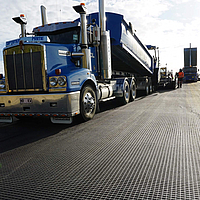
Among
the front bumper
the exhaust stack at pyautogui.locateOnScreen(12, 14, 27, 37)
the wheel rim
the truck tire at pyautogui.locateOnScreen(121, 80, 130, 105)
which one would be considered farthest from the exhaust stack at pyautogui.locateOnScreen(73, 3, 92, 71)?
the truck tire at pyautogui.locateOnScreen(121, 80, 130, 105)

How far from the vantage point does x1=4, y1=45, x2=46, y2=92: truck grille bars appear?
16.0ft

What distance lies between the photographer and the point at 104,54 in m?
7.11

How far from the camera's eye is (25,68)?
5.03 meters

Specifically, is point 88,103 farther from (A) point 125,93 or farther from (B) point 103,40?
(A) point 125,93

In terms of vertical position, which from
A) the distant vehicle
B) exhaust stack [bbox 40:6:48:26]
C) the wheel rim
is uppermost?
exhaust stack [bbox 40:6:48:26]

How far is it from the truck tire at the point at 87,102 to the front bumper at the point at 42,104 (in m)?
0.28

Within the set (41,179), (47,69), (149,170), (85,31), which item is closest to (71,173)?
(41,179)

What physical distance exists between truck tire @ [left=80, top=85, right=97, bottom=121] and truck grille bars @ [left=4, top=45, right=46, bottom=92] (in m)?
1.01

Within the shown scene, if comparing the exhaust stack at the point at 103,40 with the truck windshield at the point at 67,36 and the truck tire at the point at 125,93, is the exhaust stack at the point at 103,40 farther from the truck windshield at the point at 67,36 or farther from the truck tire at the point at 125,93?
the truck tire at the point at 125,93

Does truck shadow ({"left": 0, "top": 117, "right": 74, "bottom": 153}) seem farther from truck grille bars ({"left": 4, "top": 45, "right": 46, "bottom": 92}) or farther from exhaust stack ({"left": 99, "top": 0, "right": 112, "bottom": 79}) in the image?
exhaust stack ({"left": 99, "top": 0, "right": 112, "bottom": 79})

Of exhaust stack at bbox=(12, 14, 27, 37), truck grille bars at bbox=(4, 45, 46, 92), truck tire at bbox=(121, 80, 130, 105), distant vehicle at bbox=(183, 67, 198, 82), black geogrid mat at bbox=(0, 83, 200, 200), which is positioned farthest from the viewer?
distant vehicle at bbox=(183, 67, 198, 82)

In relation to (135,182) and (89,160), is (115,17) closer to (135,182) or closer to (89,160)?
(89,160)

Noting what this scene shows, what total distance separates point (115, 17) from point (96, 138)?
5.31 meters

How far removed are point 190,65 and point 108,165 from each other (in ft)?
111
